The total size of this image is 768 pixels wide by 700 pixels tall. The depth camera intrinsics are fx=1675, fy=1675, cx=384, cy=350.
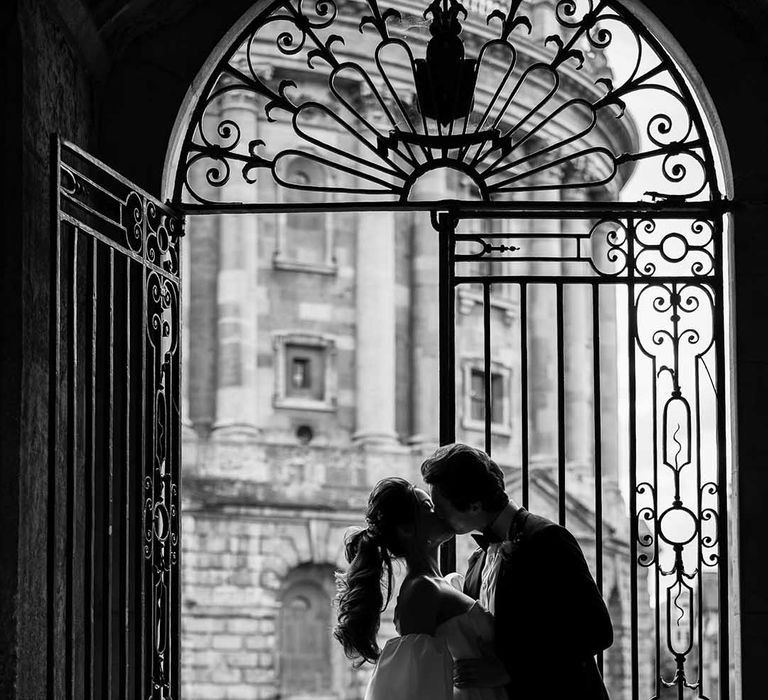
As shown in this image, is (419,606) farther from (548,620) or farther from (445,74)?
(445,74)

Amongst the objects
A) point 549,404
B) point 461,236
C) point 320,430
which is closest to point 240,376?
point 320,430

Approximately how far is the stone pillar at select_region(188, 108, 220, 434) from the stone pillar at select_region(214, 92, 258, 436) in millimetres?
198

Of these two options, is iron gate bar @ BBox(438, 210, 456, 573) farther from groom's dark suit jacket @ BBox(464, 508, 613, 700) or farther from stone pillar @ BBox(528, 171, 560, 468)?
stone pillar @ BBox(528, 171, 560, 468)

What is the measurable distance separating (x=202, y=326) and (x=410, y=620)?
34.2 meters

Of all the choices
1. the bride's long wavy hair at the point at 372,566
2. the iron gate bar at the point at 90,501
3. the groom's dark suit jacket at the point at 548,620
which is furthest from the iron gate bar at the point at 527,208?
the groom's dark suit jacket at the point at 548,620

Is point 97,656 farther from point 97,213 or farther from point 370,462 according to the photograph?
point 370,462

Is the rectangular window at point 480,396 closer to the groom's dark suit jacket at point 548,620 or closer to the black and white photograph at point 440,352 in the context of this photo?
the black and white photograph at point 440,352

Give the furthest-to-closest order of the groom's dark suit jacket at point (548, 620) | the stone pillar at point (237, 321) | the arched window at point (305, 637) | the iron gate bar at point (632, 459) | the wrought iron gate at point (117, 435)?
1. the stone pillar at point (237, 321)
2. the arched window at point (305, 637)
3. the iron gate bar at point (632, 459)
4. the wrought iron gate at point (117, 435)
5. the groom's dark suit jacket at point (548, 620)

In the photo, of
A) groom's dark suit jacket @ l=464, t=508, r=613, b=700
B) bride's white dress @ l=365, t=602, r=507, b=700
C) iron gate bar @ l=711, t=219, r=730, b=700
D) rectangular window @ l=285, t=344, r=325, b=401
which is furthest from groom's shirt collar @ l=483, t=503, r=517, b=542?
rectangular window @ l=285, t=344, r=325, b=401

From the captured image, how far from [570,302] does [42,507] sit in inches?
1332

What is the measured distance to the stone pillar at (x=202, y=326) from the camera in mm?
39438

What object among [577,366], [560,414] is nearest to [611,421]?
[577,366]

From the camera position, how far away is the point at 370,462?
39594 mm

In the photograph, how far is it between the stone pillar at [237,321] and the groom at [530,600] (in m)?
33.1
